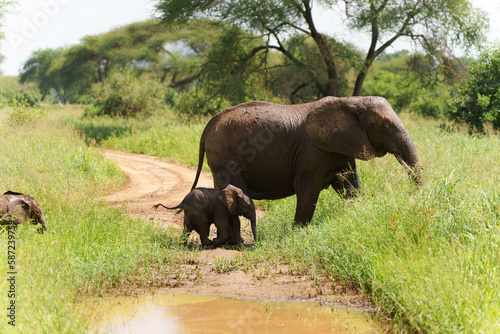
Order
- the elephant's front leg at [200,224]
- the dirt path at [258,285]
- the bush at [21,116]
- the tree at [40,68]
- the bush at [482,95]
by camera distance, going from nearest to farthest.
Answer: the dirt path at [258,285]
the elephant's front leg at [200,224]
the bush at [21,116]
the bush at [482,95]
the tree at [40,68]

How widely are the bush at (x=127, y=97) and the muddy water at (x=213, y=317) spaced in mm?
19001

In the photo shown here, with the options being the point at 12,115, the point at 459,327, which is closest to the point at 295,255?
the point at 459,327

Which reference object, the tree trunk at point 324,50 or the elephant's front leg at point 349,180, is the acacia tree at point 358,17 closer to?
the tree trunk at point 324,50

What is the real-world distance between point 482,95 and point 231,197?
12494 millimetres

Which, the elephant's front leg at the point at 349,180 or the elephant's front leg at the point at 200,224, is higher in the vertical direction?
the elephant's front leg at the point at 349,180

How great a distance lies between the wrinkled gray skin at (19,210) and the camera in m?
5.58

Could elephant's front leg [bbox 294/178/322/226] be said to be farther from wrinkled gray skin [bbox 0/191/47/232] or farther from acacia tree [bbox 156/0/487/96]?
acacia tree [bbox 156/0/487/96]

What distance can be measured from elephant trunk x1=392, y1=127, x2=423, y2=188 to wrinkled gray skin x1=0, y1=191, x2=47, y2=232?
420cm

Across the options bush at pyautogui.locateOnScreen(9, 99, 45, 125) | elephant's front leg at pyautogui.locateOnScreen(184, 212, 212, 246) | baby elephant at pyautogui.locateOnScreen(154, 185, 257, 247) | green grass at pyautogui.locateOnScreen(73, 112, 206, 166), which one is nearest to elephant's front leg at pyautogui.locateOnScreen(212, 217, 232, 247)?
baby elephant at pyautogui.locateOnScreen(154, 185, 257, 247)

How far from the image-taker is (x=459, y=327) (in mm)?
3689

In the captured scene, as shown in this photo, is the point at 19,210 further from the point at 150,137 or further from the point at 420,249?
the point at 150,137

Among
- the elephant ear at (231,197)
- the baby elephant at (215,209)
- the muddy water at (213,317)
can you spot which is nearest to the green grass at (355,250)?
the muddy water at (213,317)

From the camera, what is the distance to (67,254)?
4805 millimetres

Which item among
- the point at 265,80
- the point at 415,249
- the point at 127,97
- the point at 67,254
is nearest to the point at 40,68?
the point at 127,97
